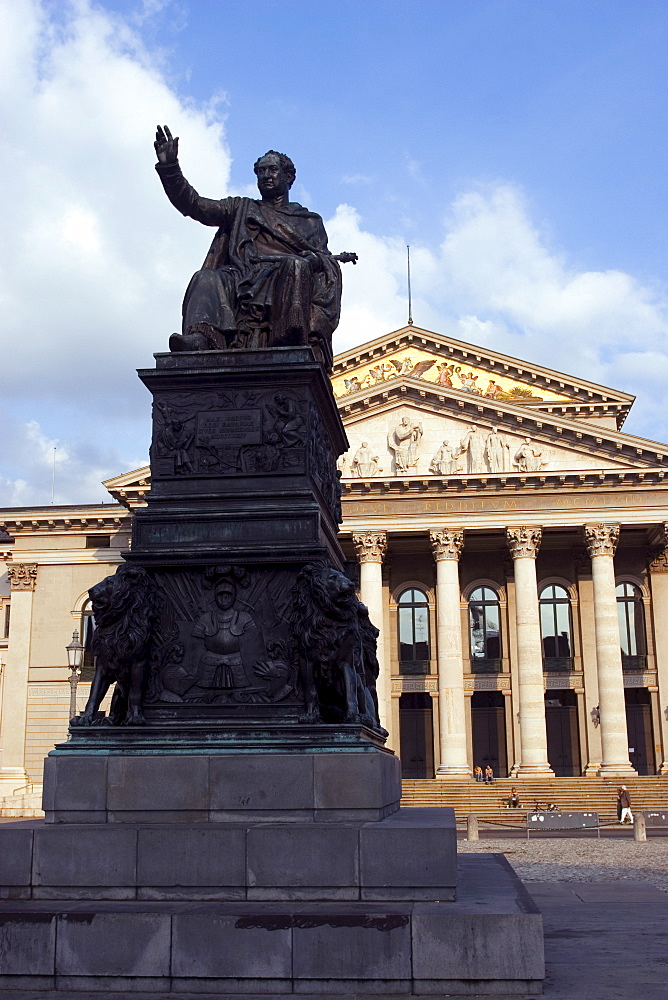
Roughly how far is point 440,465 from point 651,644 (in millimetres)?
14266

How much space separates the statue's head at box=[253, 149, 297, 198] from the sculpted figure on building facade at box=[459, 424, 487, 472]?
147 feet

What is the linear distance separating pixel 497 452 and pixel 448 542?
16.1 feet

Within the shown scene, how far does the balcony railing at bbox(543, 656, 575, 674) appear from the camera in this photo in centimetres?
5628

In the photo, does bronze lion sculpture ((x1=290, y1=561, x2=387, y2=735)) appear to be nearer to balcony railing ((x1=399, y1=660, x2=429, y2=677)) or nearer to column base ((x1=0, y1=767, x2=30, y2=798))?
balcony railing ((x1=399, y1=660, x2=429, y2=677))

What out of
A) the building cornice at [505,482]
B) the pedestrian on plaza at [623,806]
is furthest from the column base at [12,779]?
the pedestrian on plaza at [623,806]

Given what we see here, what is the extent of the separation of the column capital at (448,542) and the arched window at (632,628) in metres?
9.68

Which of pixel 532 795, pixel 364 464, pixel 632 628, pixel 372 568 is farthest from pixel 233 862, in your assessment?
pixel 632 628

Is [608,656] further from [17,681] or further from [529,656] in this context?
[17,681]

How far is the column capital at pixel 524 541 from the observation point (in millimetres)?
52156

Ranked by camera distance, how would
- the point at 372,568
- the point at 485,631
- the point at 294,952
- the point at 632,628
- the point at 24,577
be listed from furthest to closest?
1. the point at 24,577
2. the point at 485,631
3. the point at 632,628
4. the point at 372,568
5. the point at 294,952

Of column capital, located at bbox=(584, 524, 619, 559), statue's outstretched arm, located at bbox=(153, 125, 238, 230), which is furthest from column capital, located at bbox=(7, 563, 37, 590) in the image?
statue's outstretched arm, located at bbox=(153, 125, 238, 230)

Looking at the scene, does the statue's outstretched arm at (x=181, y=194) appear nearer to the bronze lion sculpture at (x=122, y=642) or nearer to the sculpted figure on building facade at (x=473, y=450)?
the bronze lion sculpture at (x=122, y=642)

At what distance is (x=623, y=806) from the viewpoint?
143ft

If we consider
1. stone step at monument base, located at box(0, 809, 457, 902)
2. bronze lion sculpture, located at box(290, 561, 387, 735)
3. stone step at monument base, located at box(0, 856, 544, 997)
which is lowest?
stone step at monument base, located at box(0, 856, 544, 997)
